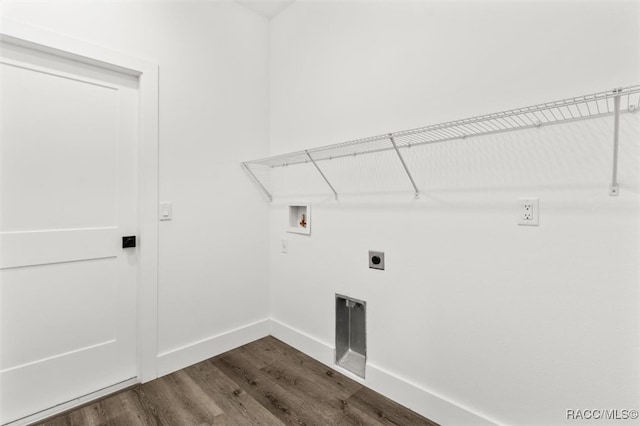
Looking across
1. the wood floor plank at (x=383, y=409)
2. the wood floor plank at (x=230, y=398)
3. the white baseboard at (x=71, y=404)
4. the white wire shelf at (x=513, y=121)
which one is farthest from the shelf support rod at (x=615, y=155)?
the white baseboard at (x=71, y=404)

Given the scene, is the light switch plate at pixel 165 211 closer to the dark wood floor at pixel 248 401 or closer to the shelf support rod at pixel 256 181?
the shelf support rod at pixel 256 181

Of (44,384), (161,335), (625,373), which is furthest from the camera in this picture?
(161,335)

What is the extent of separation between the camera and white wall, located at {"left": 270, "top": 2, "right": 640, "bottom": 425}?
107cm

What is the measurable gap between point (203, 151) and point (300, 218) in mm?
869

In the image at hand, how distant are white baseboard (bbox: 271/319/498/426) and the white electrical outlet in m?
0.93

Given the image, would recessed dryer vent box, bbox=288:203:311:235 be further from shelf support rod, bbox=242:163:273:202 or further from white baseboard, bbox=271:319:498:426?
white baseboard, bbox=271:319:498:426

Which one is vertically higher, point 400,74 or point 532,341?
point 400,74

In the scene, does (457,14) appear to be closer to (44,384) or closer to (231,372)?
(231,372)

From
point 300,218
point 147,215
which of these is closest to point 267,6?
point 300,218

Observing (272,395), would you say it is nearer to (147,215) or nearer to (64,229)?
(147,215)

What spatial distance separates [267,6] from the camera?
2.33 metres

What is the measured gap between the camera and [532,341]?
4.04 feet

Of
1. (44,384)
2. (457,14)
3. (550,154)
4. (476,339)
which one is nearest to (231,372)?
(44,384)

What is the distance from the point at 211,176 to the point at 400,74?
1.45 meters
